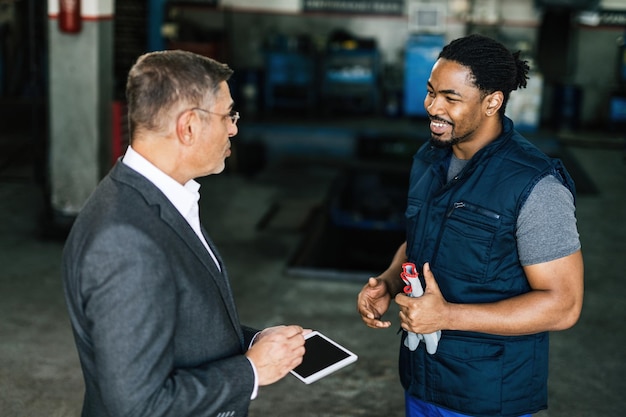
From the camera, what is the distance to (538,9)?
10094mm

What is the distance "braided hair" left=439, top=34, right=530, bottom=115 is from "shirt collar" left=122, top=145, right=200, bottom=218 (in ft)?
2.70

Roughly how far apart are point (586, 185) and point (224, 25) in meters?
6.40

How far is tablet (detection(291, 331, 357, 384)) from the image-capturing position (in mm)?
1820

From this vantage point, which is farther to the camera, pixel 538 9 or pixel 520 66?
pixel 538 9

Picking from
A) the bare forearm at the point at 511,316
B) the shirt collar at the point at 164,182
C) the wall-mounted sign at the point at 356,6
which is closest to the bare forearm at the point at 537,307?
the bare forearm at the point at 511,316

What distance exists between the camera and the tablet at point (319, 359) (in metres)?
1.82

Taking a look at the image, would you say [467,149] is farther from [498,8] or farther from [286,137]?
[498,8]

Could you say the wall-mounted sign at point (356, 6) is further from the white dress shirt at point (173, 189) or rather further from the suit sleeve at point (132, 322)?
the suit sleeve at point (132, 322)

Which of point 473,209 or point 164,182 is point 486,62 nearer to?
point 473,209

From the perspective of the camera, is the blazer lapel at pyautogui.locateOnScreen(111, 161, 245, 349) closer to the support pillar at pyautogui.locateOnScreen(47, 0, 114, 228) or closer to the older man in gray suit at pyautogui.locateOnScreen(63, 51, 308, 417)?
the older man in gray suit at pyautogui.locateOnScreen(63, 51, 308, 417)

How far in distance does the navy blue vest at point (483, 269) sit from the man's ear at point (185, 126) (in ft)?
2.43

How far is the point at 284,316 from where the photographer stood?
458 cm

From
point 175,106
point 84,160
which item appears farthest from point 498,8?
point 175,106

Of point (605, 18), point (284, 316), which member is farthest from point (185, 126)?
point (605, 18)
